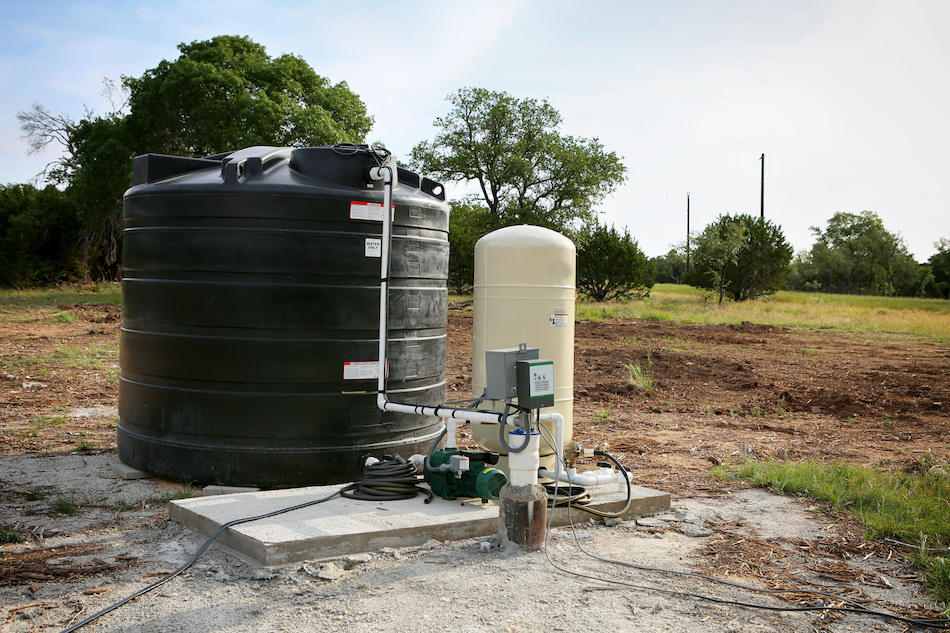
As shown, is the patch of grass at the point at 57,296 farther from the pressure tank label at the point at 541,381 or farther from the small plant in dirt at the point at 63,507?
the pressure tank label at the point at 541,381

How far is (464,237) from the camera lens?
3306 centimetres

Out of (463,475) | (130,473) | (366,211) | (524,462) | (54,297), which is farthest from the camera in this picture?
(54,297)

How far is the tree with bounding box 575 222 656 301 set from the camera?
34.0m

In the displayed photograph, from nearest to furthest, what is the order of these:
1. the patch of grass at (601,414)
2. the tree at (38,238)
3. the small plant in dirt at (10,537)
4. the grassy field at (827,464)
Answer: the small plant in dirt at (10,537), the grassy field at (827,464), the patch of grass at (601,414), the tree at (38,238)

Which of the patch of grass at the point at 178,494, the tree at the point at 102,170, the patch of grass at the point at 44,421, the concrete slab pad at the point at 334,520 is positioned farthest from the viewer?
the tree at the point at 102,170

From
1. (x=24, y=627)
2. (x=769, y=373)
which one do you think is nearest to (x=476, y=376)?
(x=24, y=627)

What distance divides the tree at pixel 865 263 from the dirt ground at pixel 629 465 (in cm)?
5390

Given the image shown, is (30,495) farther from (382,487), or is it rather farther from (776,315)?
(776,315)

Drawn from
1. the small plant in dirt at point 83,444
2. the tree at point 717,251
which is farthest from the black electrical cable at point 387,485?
the tree at point 717,251

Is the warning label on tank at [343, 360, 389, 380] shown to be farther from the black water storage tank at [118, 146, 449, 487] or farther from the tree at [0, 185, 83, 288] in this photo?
the tree at [0, 185, 83, 288]

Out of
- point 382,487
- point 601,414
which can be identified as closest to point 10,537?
point 382,487

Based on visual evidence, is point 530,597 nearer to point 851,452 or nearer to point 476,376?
point 476,376

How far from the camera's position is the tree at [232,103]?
24016 millimetres

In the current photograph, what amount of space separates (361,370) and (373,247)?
0.89m
